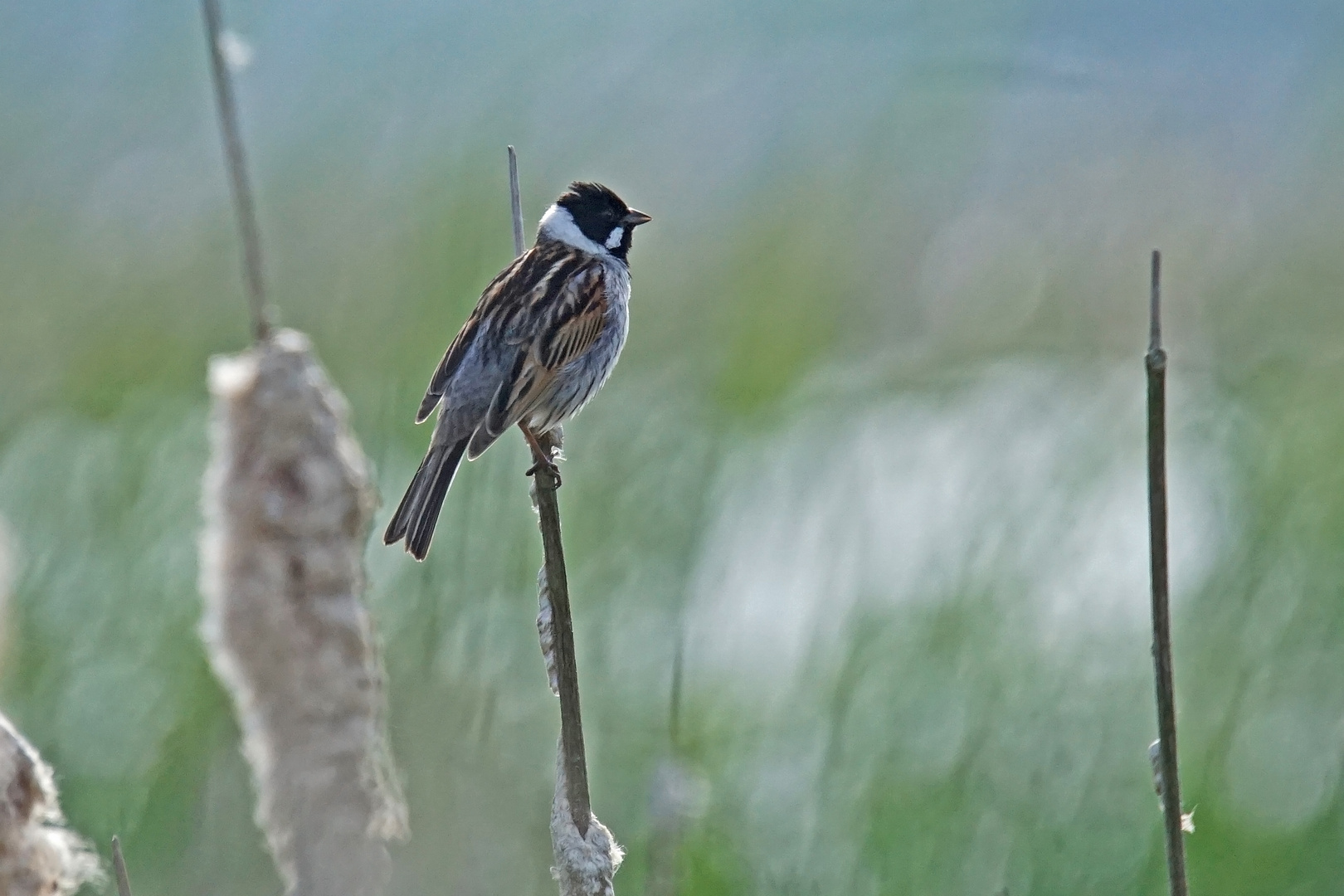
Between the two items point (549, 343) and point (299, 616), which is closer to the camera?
point (299, 616)

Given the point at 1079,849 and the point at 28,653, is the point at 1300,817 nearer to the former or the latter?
the point at 1079,849

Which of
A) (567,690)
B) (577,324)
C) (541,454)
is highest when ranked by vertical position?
(577,324)

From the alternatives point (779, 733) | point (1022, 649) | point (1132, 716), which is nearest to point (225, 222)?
point (779, 733)

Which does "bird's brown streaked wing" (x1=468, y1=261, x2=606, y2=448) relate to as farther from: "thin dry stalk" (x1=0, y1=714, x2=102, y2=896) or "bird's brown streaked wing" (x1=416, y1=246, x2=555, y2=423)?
"thin dry stalk" (x1=0, y1=714, x2=102, y2=896)

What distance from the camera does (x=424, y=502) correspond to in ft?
9.22

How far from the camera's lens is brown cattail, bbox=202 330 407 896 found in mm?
1859

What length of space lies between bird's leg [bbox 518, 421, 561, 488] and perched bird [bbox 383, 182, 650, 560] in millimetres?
16

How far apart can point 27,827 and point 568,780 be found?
2.07 ft

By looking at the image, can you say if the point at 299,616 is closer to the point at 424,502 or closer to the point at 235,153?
the point at 235,153

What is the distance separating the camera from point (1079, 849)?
307 cm

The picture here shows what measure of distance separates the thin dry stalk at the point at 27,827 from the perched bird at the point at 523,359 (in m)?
1.08

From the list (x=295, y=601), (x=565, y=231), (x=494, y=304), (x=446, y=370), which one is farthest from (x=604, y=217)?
(x=295, y=601)

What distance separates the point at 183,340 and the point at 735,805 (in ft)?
6.10

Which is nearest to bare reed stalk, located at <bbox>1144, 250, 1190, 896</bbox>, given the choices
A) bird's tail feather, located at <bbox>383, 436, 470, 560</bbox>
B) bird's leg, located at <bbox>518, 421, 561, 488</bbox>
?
bird's leg, located at <bbox>518, 421, 561, 488</bbox>
